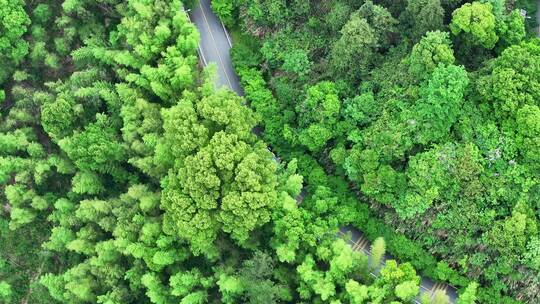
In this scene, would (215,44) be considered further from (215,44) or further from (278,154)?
(278,154)

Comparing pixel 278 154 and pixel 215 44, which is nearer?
pixel 278 154

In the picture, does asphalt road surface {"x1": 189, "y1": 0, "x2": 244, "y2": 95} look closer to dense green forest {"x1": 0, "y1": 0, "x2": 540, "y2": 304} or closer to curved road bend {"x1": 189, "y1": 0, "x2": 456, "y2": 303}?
curved road bend {"x1": 189, "y1": 0, "x2": 456, "y2": 303}

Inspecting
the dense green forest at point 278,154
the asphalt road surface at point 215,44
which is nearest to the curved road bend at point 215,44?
the asphalt road surface at point 215,44

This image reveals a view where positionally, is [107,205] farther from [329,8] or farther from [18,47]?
[329,8]

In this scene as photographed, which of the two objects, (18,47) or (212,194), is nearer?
(212,194)

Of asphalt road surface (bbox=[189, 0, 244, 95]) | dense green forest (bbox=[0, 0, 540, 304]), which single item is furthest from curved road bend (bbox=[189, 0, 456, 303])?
dense green forest (bbox=[0, 0, 540, 304])

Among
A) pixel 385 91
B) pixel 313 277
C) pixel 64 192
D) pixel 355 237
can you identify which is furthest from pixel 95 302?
pixel 385 91

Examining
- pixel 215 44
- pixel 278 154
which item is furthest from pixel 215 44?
pixel 278 154

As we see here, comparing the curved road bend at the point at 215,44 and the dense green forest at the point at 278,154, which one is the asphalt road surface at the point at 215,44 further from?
the dense green forest at the point at 278,154
